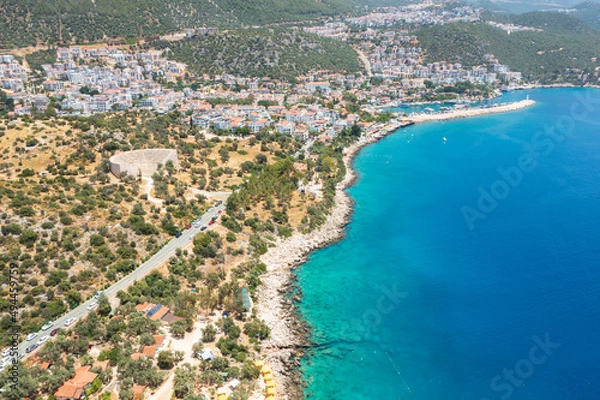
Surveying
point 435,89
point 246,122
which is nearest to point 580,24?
point 435,89

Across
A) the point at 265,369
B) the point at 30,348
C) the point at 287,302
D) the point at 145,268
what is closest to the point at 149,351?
the point at 30,348

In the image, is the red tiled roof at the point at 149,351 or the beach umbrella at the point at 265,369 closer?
the red tiled roof at the point at 149,351

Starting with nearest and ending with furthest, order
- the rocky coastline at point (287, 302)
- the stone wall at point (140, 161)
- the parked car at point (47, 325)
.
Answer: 1. the parked car at point (47, 325)
2. the rocky coastline at point (287, 302)
3. the stone wall at point (140, 161)

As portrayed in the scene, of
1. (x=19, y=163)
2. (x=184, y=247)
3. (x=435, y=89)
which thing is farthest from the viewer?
(x=435, y=89)

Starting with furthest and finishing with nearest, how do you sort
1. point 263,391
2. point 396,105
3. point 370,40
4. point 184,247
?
point 370,40
point 396,105
point 184,247
point 263,391

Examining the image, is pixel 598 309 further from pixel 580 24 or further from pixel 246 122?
pixel 580 24

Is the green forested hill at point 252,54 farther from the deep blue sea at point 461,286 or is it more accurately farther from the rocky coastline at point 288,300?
the rocky coastline at point 288,300

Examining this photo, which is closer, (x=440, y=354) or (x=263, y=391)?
(x=263, y=391)

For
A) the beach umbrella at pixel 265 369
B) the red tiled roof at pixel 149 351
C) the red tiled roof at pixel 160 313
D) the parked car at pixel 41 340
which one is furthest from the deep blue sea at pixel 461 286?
the parked car at pixel 41 340
